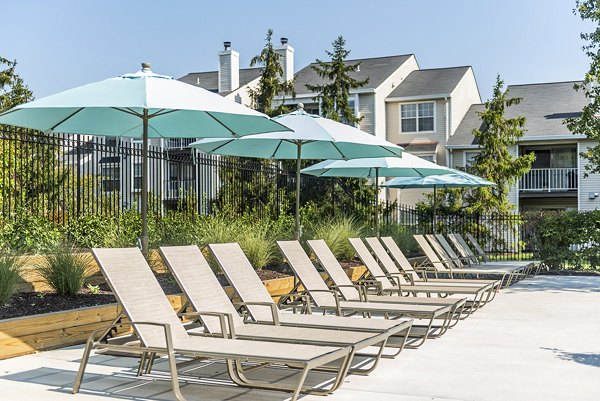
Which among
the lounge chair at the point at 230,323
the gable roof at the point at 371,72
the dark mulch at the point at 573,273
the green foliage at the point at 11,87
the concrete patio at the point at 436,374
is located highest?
the gable roof at the point at 371,72

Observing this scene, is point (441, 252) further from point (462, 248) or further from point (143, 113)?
point (143, 113)

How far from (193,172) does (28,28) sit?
341 inches

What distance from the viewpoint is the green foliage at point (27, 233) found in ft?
32.7

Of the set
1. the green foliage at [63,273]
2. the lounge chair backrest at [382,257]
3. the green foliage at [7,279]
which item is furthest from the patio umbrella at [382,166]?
the green foliage at [7,279]

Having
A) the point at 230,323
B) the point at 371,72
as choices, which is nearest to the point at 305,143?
the point at 230,323

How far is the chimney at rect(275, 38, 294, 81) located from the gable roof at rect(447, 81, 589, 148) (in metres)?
8.08

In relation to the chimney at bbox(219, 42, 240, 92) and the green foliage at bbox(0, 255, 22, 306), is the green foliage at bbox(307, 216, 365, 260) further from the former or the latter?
the chimney at bbox(219, 42, 240, 92)

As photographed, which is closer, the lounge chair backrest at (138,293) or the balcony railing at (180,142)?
the lounge chair backrest at (138,293)

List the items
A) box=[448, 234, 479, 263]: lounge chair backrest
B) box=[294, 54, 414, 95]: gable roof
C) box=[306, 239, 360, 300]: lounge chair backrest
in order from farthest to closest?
box=[294, 54, 414, 95]: gable roof → box=[448, 234, 479, 263]: lounge chair backrest → box=[306, 239, 360, 300]: lounge chair backrest

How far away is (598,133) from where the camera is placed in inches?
629

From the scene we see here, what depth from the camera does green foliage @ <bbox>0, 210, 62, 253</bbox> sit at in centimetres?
995

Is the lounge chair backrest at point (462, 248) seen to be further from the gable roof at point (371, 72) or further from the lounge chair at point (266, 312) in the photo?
the gable roof at point (371, 72)

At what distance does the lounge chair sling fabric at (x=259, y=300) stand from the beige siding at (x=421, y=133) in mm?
26237

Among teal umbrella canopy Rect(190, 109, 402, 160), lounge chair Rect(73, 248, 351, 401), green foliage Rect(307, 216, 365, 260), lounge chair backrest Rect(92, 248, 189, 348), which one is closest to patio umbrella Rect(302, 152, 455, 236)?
green foliage Rect(307, 216, 365, 260)
